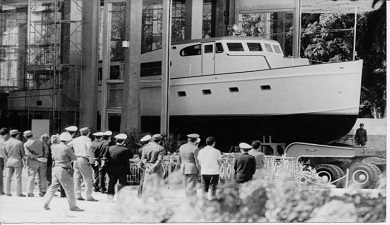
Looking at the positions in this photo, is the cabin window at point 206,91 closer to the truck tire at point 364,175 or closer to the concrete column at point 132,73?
the concrete column at point 132,73

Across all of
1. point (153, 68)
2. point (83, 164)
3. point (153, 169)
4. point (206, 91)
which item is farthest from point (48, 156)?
point (206, 91)

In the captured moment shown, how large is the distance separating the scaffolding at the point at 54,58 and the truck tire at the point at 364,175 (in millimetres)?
6993

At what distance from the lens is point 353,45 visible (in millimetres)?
17797

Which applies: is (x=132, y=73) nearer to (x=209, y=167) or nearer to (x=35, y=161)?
(x=35, y=161)

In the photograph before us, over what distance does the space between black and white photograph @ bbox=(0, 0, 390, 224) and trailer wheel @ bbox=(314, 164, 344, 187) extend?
1.7 inches

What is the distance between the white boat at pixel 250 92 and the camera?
17.7 m

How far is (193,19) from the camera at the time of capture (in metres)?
20.7

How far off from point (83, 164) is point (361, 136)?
5.78m

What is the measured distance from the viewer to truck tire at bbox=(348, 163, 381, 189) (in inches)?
630

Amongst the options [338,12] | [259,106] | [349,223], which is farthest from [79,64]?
[349,223]

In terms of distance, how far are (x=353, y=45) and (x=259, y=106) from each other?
2.44 meters

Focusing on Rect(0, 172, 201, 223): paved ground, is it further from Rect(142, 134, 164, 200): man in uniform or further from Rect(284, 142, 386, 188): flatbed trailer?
Rect(284, 142, 386, 188): flatbed trailer

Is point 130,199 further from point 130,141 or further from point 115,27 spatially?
point 115,27

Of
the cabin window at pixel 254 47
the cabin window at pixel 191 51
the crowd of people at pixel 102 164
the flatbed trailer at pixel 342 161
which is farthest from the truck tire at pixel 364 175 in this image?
the cabin window at pixel 191 51
